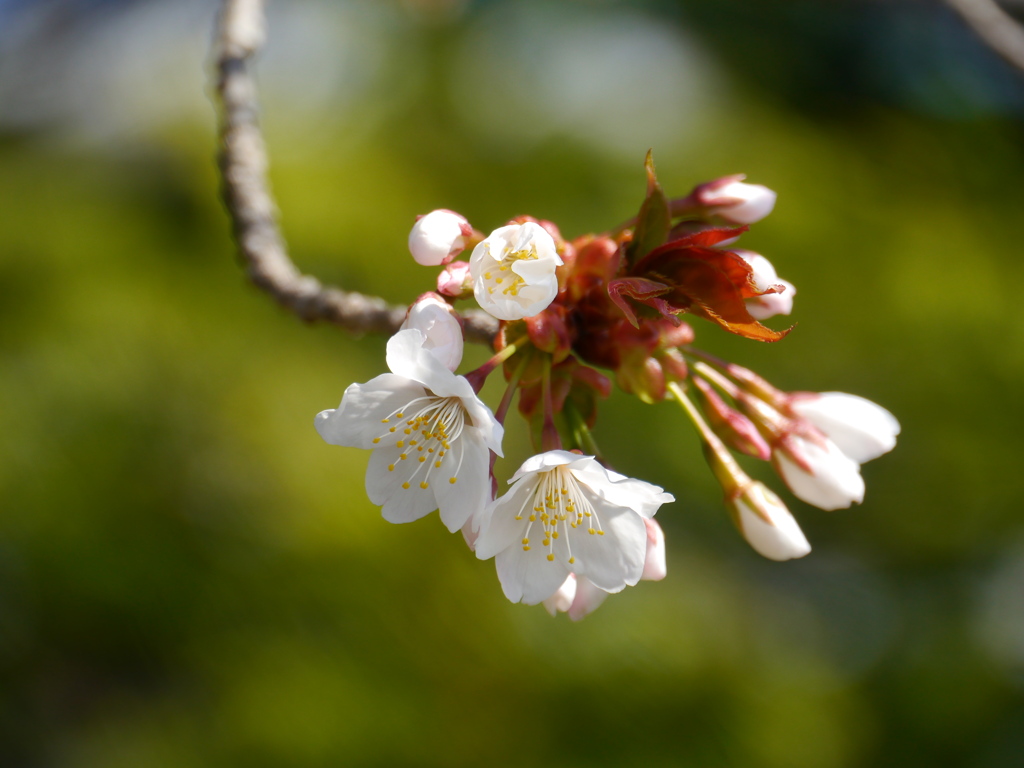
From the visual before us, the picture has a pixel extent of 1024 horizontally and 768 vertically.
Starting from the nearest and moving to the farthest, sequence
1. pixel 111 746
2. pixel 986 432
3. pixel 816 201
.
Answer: pixel 111 746, pixel 986 432, pixel 816 201

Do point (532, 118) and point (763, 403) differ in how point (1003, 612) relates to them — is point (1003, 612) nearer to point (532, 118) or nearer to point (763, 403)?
point (763, 403)

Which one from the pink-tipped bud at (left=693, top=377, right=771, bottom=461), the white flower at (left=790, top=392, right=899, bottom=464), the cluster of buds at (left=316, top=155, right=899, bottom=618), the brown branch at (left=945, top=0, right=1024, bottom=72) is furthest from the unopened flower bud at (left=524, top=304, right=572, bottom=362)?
the brown branch at (left=945, top=0, right=1024, bottom=72)

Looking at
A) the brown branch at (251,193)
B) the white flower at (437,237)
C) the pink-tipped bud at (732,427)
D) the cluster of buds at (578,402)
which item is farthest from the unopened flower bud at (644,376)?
the brown branch at (251,193)

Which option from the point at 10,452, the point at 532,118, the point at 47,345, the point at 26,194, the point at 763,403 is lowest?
the point at 10,452

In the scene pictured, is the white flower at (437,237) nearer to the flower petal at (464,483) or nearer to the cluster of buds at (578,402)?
the cluster of buds at (578,402)

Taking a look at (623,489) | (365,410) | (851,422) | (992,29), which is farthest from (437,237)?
(992,29)

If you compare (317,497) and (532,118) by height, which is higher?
(532,118)

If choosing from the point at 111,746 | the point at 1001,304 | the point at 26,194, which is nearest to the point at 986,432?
the point at 1001,304
